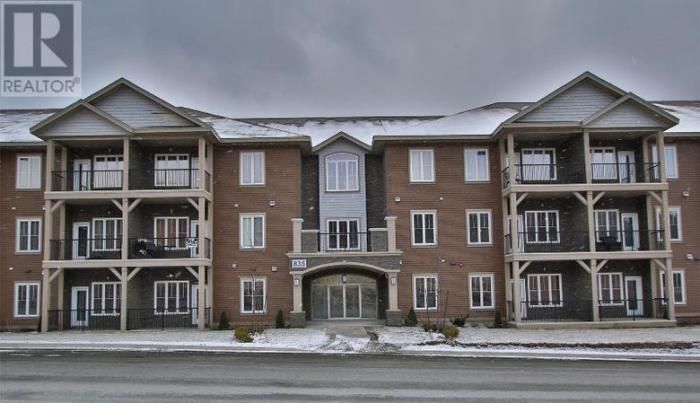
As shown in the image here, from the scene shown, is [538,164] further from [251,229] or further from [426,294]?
[251,229]

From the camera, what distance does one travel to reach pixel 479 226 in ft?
99.7

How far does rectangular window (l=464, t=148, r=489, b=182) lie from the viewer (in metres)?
30.5

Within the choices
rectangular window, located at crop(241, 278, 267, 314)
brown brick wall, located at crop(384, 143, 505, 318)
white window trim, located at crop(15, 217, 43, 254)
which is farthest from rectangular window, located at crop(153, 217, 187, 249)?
brown brick wall, located at crop(384, 143, 505, 318)

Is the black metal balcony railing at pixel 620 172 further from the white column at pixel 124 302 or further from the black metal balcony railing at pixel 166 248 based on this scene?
the white column at pixel 124 302

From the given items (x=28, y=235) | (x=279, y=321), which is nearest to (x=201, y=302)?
(x=279, y=321)

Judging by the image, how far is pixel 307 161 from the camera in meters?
31.7

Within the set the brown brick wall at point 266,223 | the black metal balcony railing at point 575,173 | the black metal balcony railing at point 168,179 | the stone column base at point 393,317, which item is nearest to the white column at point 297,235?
the brown brick wall at point 266,223

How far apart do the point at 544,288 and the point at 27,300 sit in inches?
906

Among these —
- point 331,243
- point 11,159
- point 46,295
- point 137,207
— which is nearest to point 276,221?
point 331,243

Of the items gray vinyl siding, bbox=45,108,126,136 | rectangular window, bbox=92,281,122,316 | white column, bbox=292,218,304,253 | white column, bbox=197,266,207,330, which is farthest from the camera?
rectangular window, bbox=92,281,122,316

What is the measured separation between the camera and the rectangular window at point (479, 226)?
99.5 feet

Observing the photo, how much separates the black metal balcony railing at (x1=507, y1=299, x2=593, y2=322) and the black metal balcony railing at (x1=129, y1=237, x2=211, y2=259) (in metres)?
14.0

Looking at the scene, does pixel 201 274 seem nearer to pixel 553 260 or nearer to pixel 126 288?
pixel 126 288

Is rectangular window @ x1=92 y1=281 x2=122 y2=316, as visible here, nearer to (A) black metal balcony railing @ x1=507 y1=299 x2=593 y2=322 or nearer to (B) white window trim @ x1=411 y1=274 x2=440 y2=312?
(B) white window trim @ x1=411 y1=274 x2=440 y2=312
